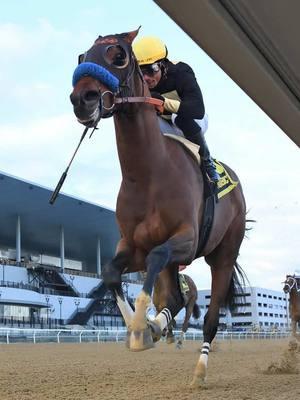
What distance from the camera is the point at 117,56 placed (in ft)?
12.9

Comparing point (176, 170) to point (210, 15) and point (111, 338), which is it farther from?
point (111, 338)

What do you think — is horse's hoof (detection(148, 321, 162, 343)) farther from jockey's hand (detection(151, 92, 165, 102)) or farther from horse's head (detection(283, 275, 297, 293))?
horse's head (detection(283, 275, 297, 293))

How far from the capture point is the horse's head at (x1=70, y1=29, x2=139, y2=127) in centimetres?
352

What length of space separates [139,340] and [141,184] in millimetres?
1234

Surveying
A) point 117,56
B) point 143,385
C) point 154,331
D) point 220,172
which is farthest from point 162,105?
point 143,385

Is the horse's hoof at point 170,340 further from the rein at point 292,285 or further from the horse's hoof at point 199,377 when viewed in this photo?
the horse's hoof at point 199,377

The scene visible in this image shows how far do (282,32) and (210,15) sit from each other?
2.22ft

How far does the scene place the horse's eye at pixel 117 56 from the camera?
12.8 feet

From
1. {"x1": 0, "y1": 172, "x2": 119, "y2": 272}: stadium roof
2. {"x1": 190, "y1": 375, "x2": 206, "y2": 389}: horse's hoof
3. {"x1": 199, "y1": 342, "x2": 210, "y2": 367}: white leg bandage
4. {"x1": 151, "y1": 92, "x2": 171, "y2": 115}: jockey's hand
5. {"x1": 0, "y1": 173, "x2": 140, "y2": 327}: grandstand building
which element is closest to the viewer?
{"x1": 151, "y1": 92, "x2": 171, "y2": 115}: jockey's hand

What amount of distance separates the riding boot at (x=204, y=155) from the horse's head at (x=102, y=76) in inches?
40.6

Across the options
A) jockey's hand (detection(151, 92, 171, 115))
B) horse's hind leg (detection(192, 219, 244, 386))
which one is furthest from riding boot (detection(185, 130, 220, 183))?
horse's hind leg (detection(192, 219, 244, 386))

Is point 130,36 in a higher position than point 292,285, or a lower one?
higher

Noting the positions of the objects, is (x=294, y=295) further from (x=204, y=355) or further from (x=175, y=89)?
(x=175, y=89)

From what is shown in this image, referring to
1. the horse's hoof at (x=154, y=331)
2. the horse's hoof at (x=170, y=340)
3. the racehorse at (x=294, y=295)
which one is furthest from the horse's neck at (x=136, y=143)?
the racehorse at (x=294, y=295)
